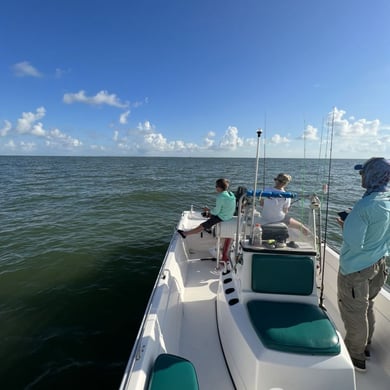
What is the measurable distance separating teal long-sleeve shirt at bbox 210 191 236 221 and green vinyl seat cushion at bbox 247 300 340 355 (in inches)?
87.4

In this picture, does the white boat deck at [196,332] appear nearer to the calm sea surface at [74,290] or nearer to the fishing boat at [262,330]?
the fishing boat at [262,330]

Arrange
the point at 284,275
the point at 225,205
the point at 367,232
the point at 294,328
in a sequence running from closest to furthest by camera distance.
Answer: the point at 294,328, the point at 367,232, the point at 284,275, the point at 225,205

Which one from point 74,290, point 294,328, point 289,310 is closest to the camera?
point 294,328

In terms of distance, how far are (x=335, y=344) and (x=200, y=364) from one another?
1.45m

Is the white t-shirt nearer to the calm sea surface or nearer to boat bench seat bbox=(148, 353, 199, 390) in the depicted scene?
the calm sea surface

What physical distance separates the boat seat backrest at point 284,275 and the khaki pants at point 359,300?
1.01 ft

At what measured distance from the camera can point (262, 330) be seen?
6.60ft

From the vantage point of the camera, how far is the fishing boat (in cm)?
186

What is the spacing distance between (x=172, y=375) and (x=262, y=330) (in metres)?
0.80

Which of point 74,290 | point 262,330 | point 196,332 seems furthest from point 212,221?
point 74,290

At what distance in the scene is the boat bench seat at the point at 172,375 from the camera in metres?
1.79

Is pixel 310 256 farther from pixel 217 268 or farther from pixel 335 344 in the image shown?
pixel 217 268

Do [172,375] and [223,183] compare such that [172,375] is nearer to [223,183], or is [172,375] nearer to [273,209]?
[273,209]

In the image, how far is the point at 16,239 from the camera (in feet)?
25.5
